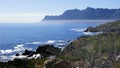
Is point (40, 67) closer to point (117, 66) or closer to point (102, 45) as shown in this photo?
point (117, 66)

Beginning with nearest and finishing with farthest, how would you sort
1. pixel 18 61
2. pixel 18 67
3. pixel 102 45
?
pixel 18 67
pixel 18 61
pixel 102 45

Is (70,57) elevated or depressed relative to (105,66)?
depressed

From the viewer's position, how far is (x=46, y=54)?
73062 mm

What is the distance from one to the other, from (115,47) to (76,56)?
282 inches

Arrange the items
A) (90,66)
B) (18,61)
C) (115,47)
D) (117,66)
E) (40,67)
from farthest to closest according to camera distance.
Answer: (115,47), (18,61), (40,67), (117,66), (90,66)

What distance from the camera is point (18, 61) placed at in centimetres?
5409

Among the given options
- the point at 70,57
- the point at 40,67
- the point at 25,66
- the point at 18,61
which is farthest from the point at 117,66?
the point at 70,57

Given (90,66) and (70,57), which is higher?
(90,66)

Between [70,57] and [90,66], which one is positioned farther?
[70,57]

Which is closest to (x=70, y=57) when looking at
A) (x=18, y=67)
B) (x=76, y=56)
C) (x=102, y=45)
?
(x=76, y=56)

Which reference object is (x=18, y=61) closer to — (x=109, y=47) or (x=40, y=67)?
(x=40, y=67)

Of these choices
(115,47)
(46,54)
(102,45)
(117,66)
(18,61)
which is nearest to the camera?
(117,66)

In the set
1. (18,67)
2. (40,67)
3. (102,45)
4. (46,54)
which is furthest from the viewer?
(46,54)

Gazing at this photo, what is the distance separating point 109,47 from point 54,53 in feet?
61.6
